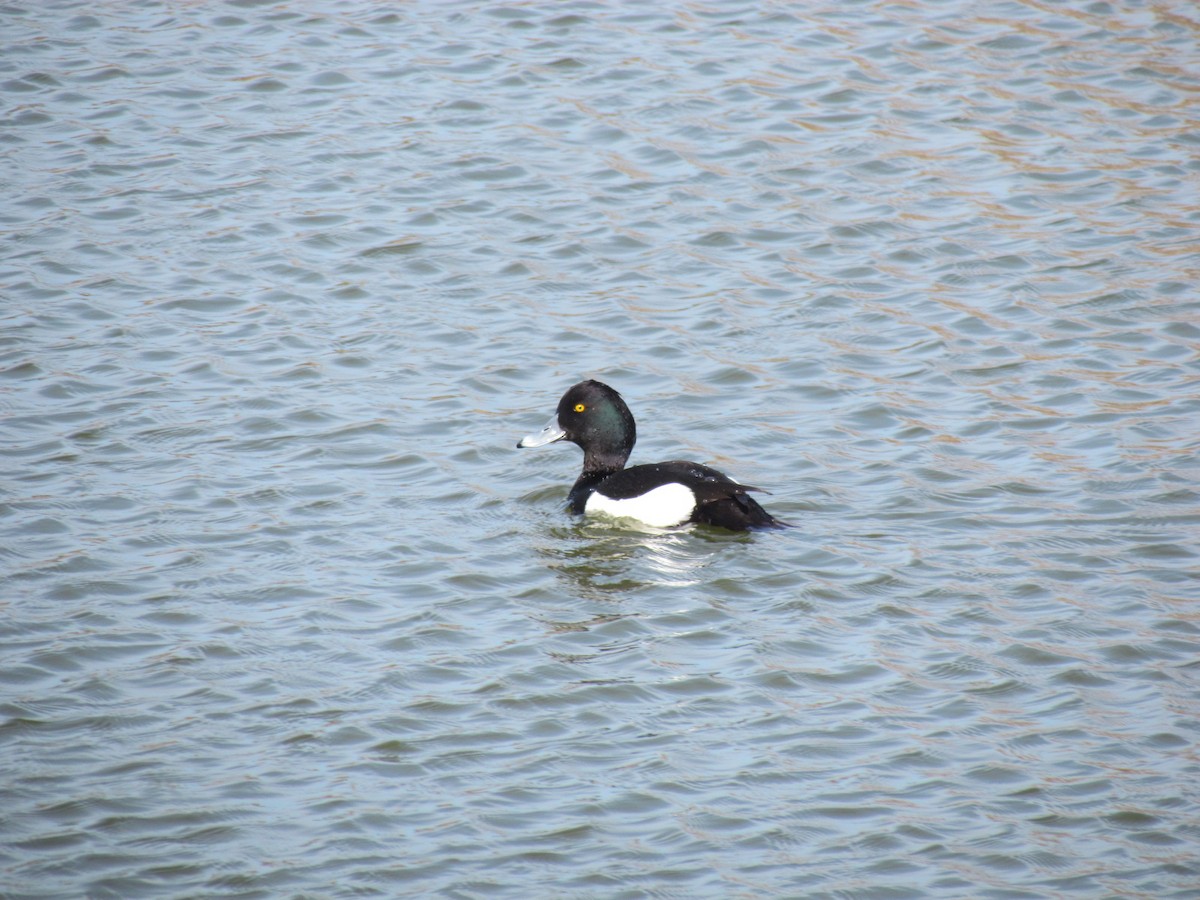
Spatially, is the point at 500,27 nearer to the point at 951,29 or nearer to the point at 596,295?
the point at 951,29

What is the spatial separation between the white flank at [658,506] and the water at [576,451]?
140 millimetres

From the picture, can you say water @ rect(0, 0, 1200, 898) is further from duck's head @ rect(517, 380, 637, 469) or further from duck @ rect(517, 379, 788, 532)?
duck's head @ rect(517, 380, 637, 469)

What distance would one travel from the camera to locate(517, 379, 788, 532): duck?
289 inches

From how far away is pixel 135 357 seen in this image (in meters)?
9.17

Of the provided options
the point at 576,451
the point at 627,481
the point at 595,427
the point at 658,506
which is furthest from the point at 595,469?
the point at 576,451

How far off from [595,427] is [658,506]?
75cm

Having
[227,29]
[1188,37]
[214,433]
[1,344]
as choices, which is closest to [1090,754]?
[214,433]

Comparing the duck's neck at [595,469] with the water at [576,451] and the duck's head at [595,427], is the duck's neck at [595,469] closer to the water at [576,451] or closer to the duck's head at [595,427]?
the duck's head at [595,427]

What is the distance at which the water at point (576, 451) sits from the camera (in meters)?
5.30

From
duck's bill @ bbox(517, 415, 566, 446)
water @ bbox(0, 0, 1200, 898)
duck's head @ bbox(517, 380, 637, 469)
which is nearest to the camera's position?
water @ bbox(0, 0, 1200, 898)

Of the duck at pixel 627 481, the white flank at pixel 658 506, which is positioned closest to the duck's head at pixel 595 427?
the duck at pixel 627 481

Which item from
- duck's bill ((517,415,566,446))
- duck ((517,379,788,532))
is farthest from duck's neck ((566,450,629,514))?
duck's bill ((517,415,566,446))

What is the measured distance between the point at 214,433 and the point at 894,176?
549cm

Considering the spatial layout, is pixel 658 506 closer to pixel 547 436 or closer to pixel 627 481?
pixel 627 481
